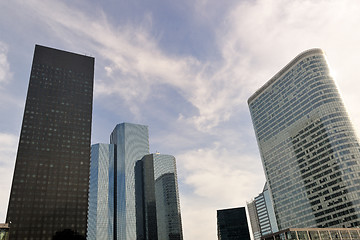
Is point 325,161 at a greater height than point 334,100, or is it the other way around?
point 334,100

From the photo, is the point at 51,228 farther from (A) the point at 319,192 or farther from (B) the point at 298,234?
(A) the point at 319,192

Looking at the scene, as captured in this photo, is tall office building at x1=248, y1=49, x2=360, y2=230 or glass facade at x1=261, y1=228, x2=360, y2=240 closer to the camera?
glass facade at x1=261, y1=228, x2=360, y2=240

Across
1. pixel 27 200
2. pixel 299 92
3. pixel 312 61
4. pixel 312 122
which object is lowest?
pixel 27 200

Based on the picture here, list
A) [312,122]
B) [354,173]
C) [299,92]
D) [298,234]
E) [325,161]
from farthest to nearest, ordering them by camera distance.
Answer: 1. [299,92]
2. [312,122]
3. [325,161]
4. [354,173]
5. [298,234]

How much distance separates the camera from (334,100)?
17888 centimetres

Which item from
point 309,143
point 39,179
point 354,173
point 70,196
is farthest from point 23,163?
point 354,173

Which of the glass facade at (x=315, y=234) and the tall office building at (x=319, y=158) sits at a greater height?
the tall office building at (x=319, y=158)

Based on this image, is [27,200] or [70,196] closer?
[27,200]

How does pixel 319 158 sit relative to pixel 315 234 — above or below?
above

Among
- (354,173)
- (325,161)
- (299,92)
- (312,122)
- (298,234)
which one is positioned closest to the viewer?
(298,234)

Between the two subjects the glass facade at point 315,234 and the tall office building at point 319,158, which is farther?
the tall office building at point 319,158

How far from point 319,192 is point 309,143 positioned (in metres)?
29.7

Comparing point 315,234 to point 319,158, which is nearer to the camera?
point 315,234

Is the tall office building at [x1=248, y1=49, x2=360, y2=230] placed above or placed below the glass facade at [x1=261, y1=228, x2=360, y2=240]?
above
